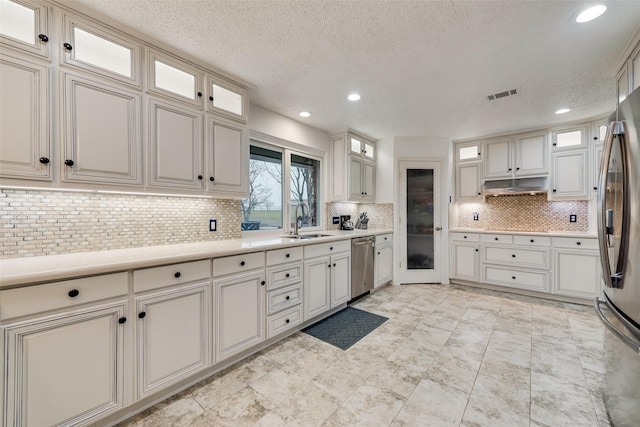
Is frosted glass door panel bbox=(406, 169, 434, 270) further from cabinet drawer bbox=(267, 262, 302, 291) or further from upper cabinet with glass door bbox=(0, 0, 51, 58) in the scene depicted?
upper cabinet with glass door bbox=(0, 0, 51, 58)

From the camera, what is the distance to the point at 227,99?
2385 millimetres

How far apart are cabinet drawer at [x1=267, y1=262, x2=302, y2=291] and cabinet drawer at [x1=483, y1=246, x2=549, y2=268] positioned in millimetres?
3150

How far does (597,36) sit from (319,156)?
2.92 m

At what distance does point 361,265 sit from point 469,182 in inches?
97.1

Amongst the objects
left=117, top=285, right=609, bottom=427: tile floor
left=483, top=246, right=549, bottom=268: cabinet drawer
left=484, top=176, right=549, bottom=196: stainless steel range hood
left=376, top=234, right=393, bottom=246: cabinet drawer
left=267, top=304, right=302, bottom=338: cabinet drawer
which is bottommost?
left=117, top=285, right=609, bottom=427: tile floor

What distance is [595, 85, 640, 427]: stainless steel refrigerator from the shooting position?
1.23 metres

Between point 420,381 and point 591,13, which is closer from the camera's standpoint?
point 591,13

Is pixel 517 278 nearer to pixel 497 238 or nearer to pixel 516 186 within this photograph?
pixel 497 238

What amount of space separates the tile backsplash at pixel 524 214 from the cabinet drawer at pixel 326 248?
2.71 m

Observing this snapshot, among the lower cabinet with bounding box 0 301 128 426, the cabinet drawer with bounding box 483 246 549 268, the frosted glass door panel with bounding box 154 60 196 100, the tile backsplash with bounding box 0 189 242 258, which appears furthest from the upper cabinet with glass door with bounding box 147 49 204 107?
the cabinet drawer with bounding box 483 246 549 268

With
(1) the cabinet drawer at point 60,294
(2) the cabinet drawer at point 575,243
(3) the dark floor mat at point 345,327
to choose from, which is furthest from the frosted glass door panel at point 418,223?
(1) the cabinet drawer at point 60,294

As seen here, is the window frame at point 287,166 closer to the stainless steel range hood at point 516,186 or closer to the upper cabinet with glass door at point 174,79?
the upper cabinet with glass door at point 174,79

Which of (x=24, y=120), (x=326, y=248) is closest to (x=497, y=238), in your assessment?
(x=326, y=248)

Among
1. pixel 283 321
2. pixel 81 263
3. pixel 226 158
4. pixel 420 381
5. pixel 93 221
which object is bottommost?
pixel 420 381
